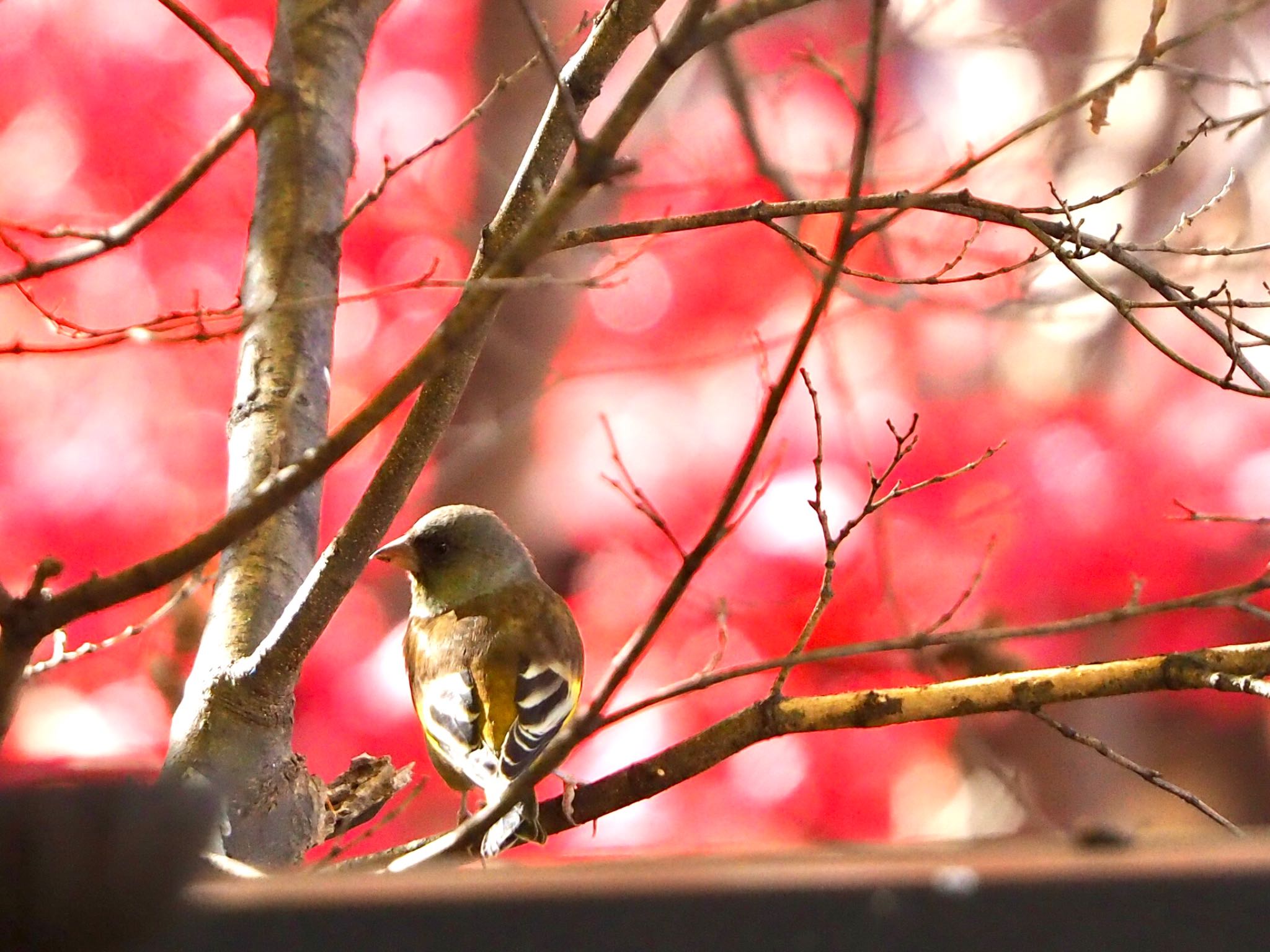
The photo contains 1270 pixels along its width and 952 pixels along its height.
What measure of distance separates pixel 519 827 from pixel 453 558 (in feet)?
1.39

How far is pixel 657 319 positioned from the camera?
159 cm

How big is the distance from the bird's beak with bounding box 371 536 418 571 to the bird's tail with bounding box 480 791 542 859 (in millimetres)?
395

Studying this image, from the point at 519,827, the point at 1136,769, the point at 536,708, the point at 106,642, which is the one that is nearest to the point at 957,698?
the point at 1136,769

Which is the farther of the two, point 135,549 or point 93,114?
point 93,114

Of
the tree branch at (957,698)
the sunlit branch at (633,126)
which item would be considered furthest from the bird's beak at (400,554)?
the sunlit branch at (633,126)

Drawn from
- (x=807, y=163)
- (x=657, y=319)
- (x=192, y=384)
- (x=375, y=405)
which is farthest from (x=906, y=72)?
(x=375, y=405)

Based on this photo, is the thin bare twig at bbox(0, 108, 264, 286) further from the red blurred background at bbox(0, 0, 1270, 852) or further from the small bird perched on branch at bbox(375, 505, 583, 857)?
the red blurred background at bbox(0, 0, 1270, 852)

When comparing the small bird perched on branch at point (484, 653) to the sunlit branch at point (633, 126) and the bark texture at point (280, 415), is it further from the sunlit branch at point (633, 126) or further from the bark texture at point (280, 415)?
the sunlit branch at point (633, 126)

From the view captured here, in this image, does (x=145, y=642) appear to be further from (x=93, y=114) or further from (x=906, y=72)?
(x=906, y=72)

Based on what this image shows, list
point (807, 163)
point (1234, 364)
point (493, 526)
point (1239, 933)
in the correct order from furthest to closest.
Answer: point (807, 163)
point (493, 526)
point (1234, 364)
point (1239, 933)

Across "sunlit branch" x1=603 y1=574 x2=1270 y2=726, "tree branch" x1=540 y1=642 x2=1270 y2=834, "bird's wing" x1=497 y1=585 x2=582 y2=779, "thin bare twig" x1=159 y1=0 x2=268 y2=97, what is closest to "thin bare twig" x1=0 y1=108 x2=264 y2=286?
"thin bare twig" x1=159 y1=0 x2=268 y2=97

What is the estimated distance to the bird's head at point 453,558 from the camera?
1235mm

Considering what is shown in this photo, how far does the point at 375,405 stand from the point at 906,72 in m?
1.38

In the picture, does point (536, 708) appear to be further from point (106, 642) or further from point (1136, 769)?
point (1136, 769)
